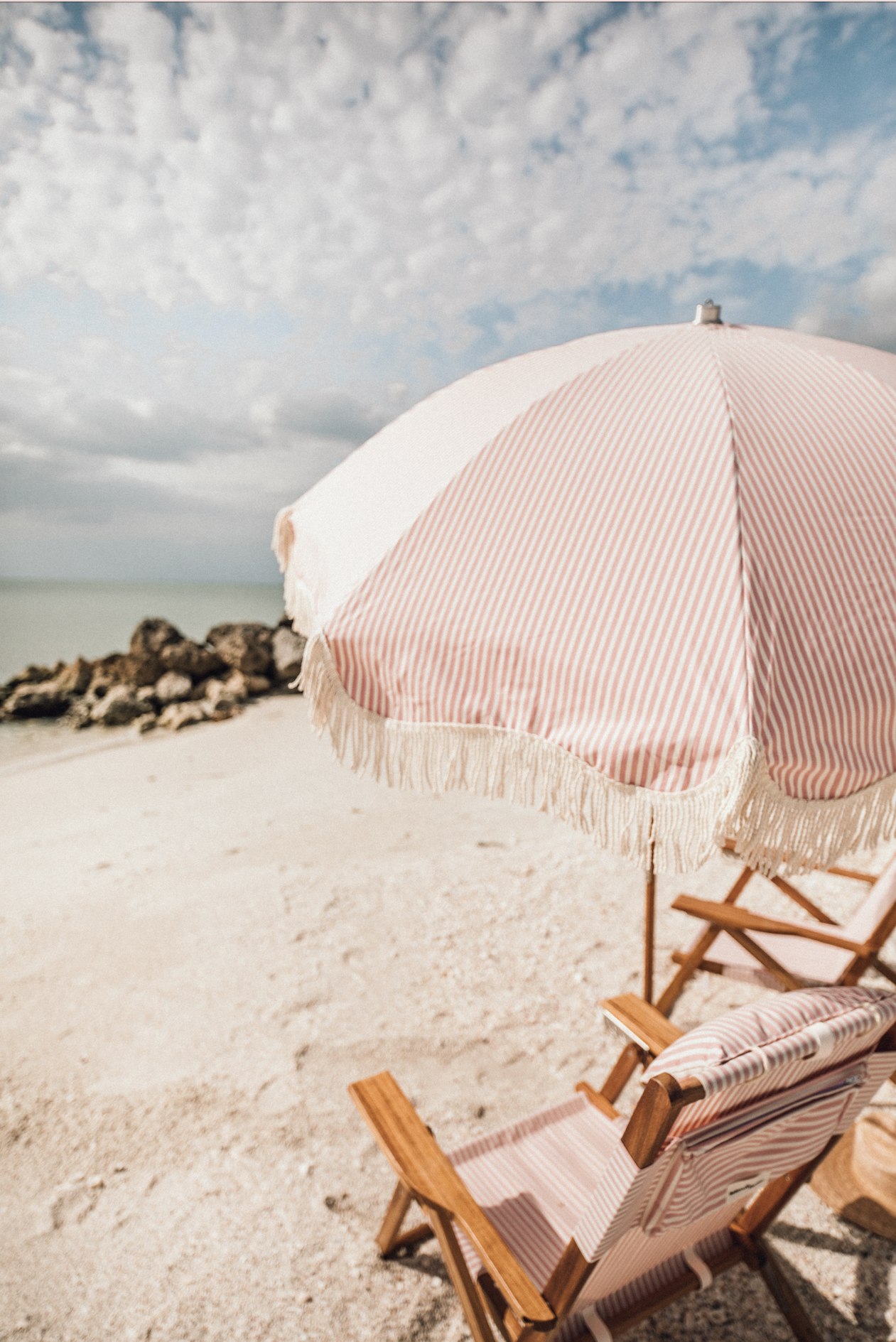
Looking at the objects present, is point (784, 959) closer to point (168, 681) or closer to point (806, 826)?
point (806, 826)

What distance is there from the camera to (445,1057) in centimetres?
321

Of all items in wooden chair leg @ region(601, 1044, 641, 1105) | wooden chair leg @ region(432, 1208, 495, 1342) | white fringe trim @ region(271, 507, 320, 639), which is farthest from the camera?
wooden chair leg @ region(601, 1044, 641, 1105)

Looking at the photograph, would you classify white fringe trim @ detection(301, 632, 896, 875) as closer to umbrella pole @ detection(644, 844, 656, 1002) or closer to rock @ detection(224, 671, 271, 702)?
umbrella pole @ detection(644, 844, 656, 1002)

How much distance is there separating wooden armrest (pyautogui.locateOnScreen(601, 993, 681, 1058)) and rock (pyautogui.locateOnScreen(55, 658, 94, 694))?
14.8 m

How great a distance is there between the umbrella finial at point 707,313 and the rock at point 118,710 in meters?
11.9

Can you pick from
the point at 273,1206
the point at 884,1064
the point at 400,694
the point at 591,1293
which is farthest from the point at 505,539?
the point at 273,1206

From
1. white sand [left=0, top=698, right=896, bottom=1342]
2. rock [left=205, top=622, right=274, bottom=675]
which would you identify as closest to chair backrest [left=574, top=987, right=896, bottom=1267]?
white sand [left=0, top=698, right=896, bottom=1342]

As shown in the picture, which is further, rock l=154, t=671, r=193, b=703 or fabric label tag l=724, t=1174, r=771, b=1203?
rock l=154, t=671, r=193, b=703

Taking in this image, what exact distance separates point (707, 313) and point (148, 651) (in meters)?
13.2

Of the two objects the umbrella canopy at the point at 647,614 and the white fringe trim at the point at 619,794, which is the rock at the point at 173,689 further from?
the white fringe trim at the point at 619,794

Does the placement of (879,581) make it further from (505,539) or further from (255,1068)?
(255,1068)

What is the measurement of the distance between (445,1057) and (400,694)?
230 centimetres

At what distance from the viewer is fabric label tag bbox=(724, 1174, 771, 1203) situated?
5.20ft

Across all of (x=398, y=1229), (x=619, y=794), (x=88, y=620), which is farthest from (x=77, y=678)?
(x=88, y=620)
